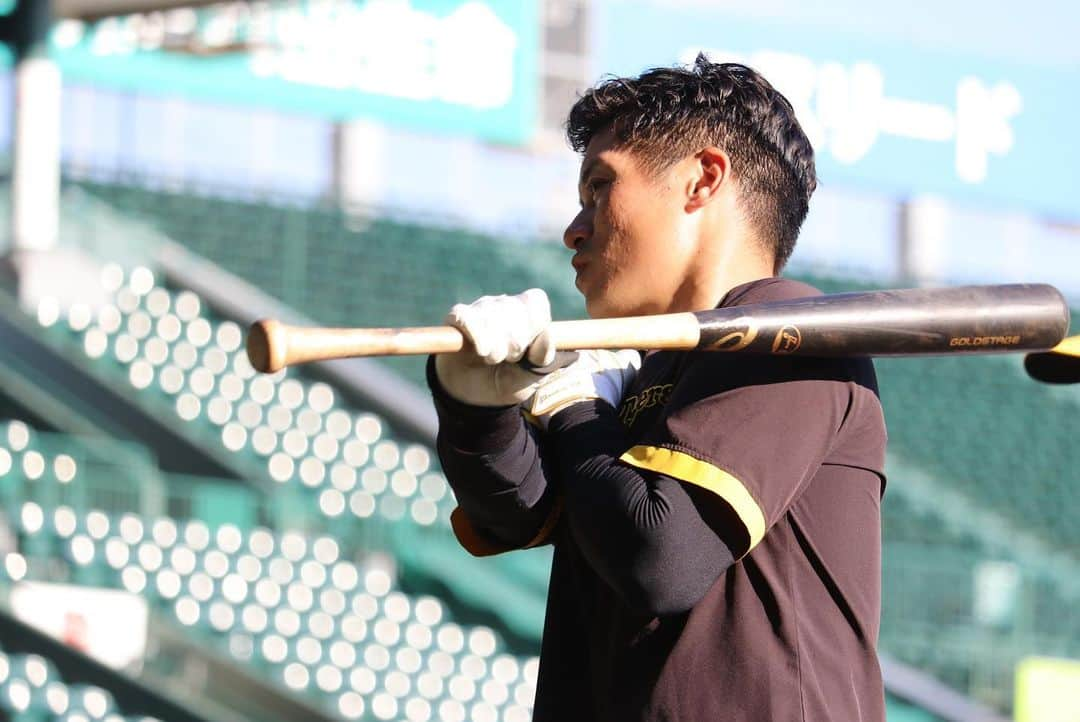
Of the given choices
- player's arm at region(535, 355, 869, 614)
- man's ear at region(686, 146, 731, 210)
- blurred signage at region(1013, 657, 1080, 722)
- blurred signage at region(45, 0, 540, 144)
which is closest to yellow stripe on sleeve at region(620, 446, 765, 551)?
player's arm at region(535, 355, 869, 614)

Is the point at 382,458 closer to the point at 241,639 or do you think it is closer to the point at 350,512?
the point at 350,512

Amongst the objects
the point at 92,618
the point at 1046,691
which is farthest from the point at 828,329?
the point at 1046,691

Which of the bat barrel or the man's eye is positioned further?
the man's eye

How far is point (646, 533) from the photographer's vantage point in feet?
6.26

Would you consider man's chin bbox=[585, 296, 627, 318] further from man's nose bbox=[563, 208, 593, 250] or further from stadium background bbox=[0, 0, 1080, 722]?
stadium background bbox=[0, 0, 1080, 722]

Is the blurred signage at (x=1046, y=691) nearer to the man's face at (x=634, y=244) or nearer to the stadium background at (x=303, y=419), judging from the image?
the stadium background at (x=303, y=419)

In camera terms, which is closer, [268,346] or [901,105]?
[268,346]

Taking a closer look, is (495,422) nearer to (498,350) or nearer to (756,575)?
(498,350)

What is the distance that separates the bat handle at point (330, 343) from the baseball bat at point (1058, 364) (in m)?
1.03

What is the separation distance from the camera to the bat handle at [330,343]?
67.1 inches

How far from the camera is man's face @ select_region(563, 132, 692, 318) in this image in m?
2.21

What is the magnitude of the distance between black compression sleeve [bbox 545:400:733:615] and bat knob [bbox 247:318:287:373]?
0.44 meters

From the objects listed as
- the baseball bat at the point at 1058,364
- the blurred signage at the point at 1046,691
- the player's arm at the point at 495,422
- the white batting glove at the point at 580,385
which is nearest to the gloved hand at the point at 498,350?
the player's arm at the point at 495,422

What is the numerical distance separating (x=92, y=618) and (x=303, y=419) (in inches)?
92.4
